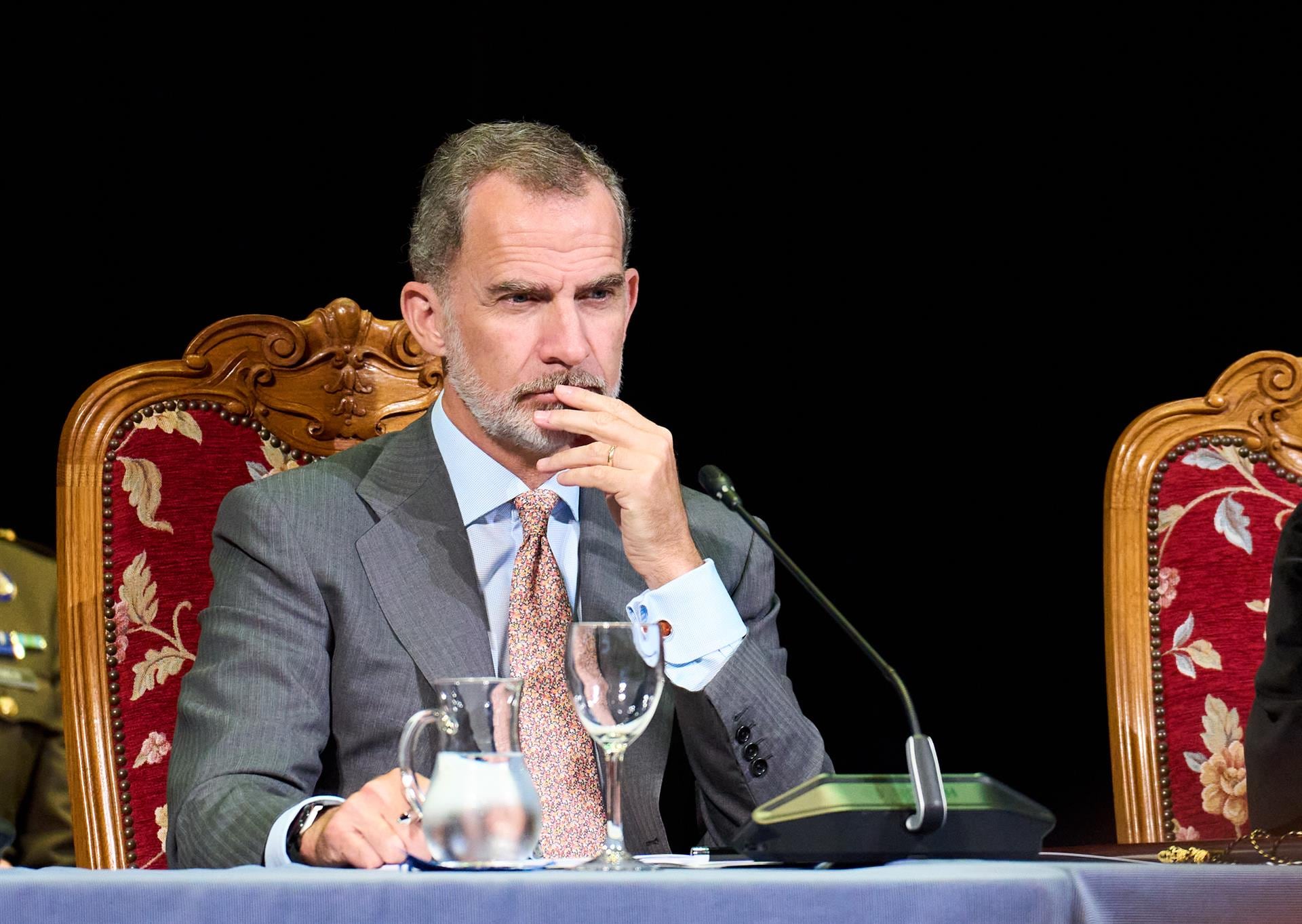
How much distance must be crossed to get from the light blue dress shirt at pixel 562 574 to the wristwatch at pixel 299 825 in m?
0.36

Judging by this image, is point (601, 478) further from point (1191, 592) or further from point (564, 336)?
point (1191, 592)

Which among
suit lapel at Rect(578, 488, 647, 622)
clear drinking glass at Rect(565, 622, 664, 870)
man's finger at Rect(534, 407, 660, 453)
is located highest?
man's finger at Rect(534, 407, 660, 453)

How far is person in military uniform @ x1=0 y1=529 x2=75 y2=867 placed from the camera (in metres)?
1.84

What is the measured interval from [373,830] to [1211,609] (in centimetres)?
116

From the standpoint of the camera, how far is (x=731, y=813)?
154cm

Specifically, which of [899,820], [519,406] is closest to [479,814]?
[899,820]

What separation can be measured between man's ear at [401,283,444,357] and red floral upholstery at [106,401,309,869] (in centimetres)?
23

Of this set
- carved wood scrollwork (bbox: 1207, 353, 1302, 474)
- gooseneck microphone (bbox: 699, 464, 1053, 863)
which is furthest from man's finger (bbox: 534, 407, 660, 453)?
carved wood scrollwork (bbox: 1207, 353, 1302, 474)

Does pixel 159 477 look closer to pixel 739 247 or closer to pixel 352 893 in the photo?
pixel 352 893

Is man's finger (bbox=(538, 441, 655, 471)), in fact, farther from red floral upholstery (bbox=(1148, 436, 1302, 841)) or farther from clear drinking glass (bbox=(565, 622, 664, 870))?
red floral upholstery (bbox=(1148, 436, 1302, 841))

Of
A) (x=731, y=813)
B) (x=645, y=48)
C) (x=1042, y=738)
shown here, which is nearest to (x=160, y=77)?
(x=645, y=48)

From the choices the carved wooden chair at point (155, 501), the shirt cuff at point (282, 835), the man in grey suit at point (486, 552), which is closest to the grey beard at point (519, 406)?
the man in grey suit at point (486, 552)

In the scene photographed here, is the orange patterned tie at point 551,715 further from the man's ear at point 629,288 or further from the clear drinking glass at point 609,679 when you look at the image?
the clear drinking glass at point 609,679

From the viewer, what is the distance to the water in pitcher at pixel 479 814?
2.80ft
